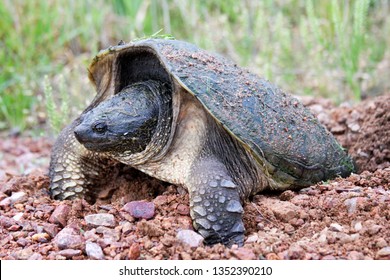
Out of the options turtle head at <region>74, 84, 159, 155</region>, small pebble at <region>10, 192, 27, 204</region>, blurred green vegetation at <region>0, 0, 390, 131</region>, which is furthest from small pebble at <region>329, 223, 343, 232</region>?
blurred green vegetation at <region>0, 0, 390, 131</region>

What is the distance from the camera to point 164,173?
281 centimetres

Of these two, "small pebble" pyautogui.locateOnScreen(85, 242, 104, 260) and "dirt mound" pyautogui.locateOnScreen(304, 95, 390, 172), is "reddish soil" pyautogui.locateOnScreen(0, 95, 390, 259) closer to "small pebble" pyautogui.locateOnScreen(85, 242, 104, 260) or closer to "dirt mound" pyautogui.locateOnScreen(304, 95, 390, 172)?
"small pebble" pyautogui.locateOnScreen(85, 242, 104, 260)

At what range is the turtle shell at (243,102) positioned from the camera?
2631 mm

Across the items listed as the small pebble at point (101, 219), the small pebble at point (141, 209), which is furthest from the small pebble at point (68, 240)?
the small pebble at point (141, 209)

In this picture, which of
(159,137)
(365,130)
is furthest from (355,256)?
(365,130)

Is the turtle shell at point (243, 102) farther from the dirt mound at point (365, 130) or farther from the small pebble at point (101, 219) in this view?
the small pebble at point (101, 219)

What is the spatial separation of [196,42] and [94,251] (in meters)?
3.74

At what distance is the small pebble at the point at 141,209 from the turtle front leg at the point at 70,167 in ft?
1.86

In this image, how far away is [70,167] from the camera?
310 cm

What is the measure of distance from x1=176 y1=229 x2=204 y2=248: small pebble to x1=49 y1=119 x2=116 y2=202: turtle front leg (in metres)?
0.91

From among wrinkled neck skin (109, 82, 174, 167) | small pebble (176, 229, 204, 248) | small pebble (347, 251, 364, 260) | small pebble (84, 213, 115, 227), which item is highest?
wrinkled neck skin (109, 82, 174, 167)

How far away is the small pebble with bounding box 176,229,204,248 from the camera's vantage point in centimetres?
230

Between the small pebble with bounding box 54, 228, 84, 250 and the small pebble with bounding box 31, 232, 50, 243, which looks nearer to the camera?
the small pebble with bounding box 54, 228, 84, 250

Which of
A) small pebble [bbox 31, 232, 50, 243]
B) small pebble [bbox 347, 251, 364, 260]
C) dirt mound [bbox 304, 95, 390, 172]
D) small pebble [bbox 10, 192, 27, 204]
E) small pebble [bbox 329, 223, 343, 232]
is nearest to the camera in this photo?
small pebble [bbox 347, 251, 364, 260]
